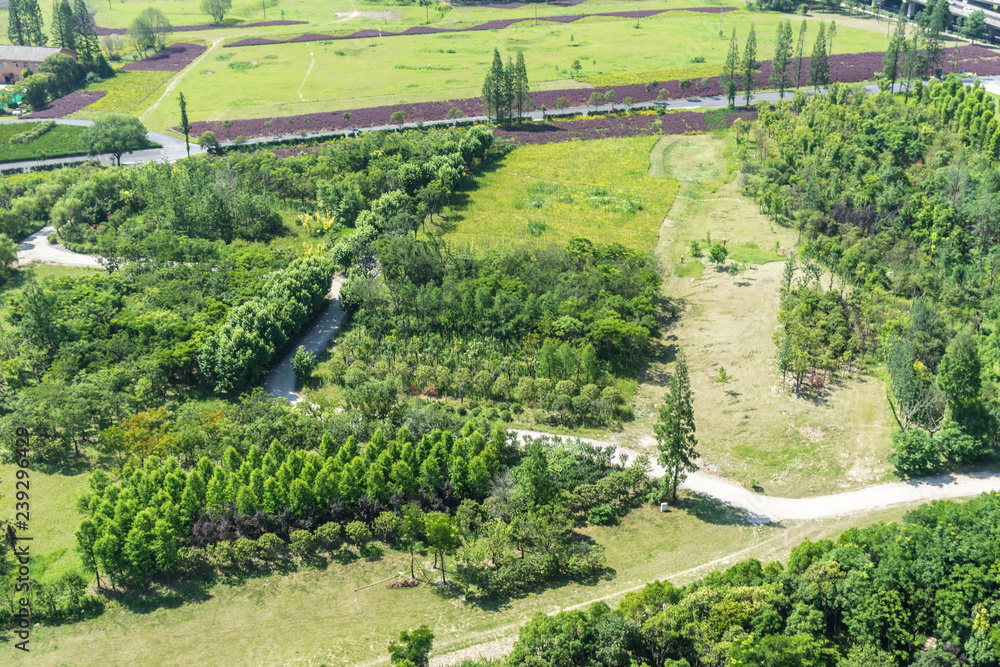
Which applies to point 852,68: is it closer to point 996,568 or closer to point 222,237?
point 222,237

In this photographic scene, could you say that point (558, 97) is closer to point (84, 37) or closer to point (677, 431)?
point (84, 37)

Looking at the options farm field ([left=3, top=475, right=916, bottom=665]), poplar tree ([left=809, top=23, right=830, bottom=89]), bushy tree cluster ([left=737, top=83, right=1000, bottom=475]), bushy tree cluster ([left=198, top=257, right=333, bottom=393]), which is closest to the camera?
farm field ([left=3, top=475, right=916, bottom=665])

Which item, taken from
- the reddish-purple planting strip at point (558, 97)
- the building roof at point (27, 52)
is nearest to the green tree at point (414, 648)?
the reddish-purple planting strip at point (558, 97)

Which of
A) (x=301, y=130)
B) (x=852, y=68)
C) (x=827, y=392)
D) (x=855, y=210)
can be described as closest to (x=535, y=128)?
(x=301, y=130)

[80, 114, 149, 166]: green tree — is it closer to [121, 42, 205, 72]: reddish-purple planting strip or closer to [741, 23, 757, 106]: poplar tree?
[121, 42, 205, 72]: reddish-purple planting strip

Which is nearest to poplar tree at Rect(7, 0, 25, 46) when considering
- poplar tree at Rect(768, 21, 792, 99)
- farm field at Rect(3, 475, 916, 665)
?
poplar tree at Rect(768, 21, 792, 99)
